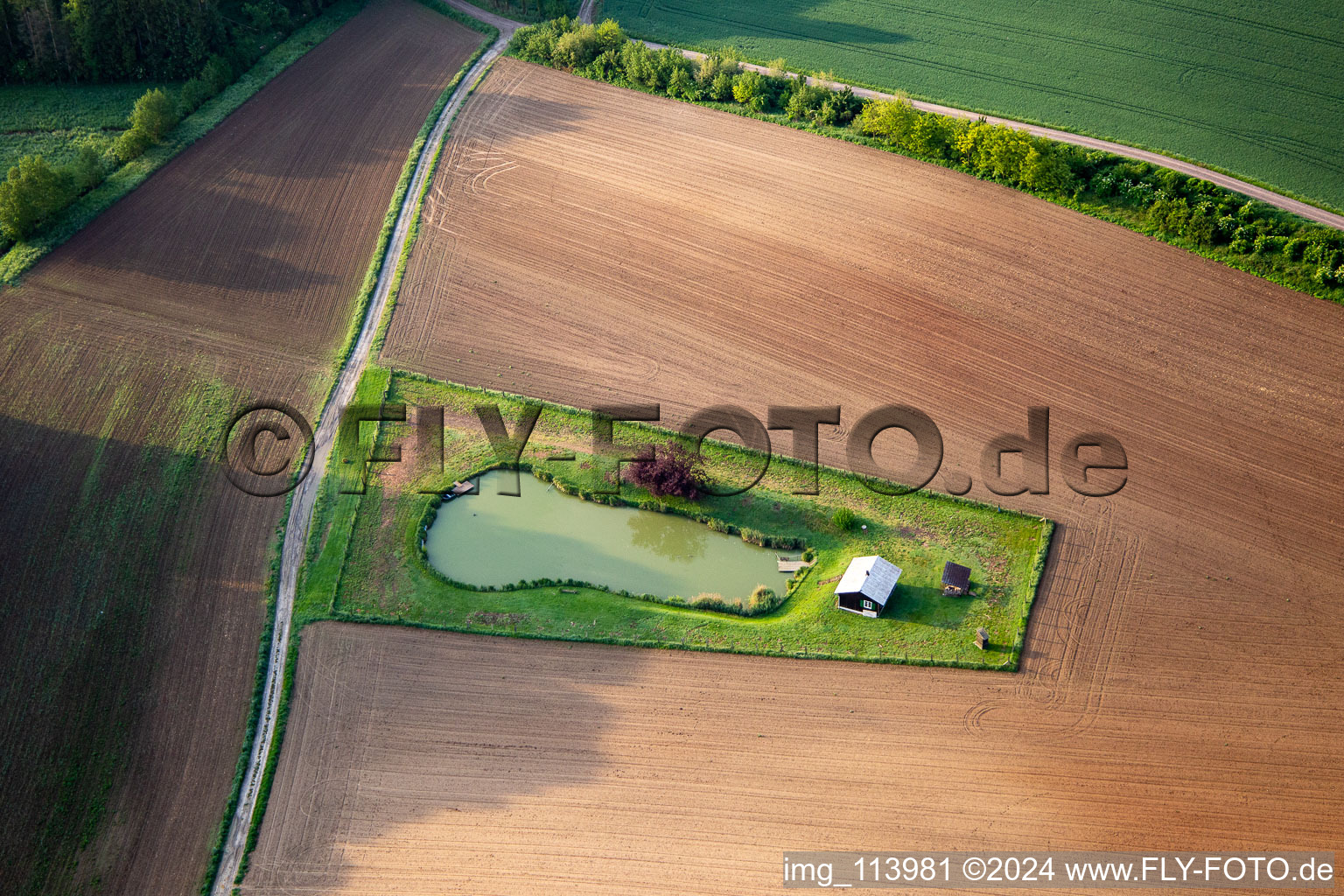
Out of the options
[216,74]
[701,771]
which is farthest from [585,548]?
[216,74]

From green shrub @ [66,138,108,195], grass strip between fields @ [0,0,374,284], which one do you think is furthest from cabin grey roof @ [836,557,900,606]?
green shrub @ [66,138,108,195]

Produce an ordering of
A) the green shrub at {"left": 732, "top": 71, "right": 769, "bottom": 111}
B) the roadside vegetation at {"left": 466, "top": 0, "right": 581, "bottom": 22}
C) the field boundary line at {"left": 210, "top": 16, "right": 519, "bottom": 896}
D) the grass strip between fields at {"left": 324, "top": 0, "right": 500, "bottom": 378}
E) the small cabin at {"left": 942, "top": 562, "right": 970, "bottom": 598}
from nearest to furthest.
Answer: the field boundary line at {"left": 210, "top": 16, "right": 519, "bottom": 896} < the small cabin at {"left": 942, "top": 562, "right": 970, "bottom": 598} < the grass strip between fields at {"left": 324, "top": 0, "right": 500, "bottom": 378} < the green shrub at {"left": 732, "top": 71, "right": 769, "bottom": 111} < the roadside vegetation at {"left": 466, "top": 0, "right": 581, "bottom": 22}

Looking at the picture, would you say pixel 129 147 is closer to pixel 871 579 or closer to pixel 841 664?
pixel 871 579

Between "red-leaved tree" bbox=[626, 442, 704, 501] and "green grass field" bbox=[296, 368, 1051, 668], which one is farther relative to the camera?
"red-leaved tree" bbox=[626, 442, 704, 501]

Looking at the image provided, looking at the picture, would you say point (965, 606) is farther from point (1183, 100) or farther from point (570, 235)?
point (1183, 100)

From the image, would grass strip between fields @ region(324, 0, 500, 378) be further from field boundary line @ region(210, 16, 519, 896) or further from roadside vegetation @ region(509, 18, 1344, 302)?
roadside vegetation @ region(509, 18, 1344, 302)

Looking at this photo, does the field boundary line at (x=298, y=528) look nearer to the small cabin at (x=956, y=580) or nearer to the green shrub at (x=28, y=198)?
the green shrub at (x=28, y=198)

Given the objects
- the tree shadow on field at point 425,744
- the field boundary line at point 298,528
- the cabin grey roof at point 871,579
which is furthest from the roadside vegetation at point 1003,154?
the tree shadow on field at point 425,744
